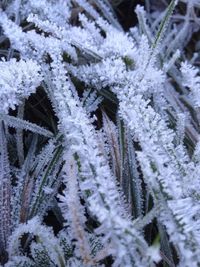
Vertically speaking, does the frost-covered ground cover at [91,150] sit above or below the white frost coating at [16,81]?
below

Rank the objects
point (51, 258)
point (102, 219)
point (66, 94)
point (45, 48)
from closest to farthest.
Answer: point (102, 219), point (51, 258), point (66, 94), point (45, 48)

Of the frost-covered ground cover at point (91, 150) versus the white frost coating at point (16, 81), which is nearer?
the frost-covered ground cover at point (91, 150)

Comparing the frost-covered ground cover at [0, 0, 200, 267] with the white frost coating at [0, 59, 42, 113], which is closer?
the frost-covered ground cover at [0, 0, 200, 267]

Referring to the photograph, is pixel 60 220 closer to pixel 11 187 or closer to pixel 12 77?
pixel 11 187

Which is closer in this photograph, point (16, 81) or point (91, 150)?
point (91, 150)

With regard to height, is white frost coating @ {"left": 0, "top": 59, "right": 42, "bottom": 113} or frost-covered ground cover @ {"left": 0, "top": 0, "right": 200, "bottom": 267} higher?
white frost coating @ {"left": 0, "top": 59, "right": 42, "bottom": 113}

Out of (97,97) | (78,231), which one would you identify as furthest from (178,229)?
(97,97)

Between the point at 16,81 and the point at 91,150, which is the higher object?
the point at 16,81

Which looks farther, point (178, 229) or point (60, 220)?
point (60, 220)
